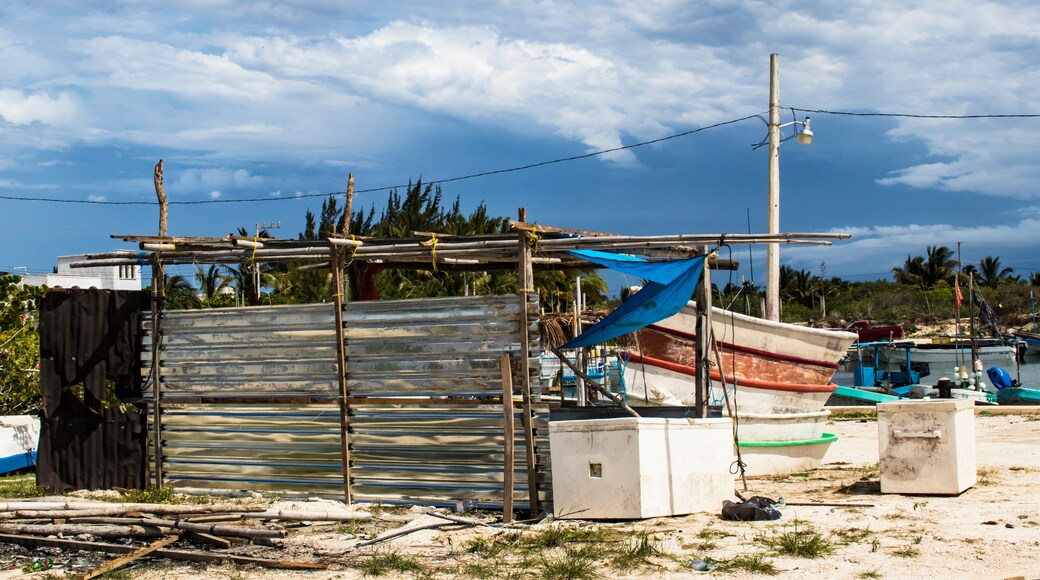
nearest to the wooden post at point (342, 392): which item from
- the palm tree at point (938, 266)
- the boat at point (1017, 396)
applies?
the boat at point (1017, 396)

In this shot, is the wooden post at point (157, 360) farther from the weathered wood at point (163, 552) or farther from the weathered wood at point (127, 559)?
the weathered wood at point (127, 559)

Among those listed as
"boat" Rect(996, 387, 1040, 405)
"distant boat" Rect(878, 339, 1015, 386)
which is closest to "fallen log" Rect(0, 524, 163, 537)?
"boat" Rect(996, 387, 1040, 405)

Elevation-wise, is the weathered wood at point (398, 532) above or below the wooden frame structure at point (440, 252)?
below

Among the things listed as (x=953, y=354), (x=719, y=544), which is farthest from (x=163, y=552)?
(x=953, y=354)

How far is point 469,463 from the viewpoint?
9.79m

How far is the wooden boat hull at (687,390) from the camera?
12.9 meters

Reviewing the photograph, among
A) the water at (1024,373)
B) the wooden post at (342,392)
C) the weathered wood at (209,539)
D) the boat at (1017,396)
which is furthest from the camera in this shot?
the water at (1024,373)

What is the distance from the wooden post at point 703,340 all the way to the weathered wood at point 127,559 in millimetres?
5267

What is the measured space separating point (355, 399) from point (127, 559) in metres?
2.97

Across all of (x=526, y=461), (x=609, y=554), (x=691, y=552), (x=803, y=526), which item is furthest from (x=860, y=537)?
(x=526, y=461)

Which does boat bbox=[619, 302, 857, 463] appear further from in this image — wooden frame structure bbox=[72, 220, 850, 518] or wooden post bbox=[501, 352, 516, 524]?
wooden post bbox=[501, 352, 516, 524]

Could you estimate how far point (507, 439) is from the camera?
30.6 ft

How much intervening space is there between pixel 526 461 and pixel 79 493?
17.5 feet

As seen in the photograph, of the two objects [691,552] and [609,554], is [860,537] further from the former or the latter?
[609,554]
